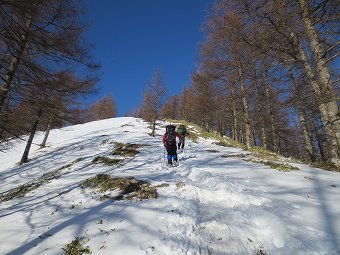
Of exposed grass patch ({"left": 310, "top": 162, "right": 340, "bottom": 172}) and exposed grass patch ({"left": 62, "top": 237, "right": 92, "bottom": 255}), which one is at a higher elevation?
exposed grass patch ({"left": 310, "top": 162, "right": 340, "bottom": 172})

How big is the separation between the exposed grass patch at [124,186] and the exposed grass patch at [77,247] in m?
1.92

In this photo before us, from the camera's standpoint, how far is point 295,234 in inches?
156

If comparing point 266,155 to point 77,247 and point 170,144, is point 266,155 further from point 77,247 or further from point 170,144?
point 77,247

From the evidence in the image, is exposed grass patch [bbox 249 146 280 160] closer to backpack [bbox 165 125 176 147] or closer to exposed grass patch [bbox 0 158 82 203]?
backpack [bbox 165 125 176 147]

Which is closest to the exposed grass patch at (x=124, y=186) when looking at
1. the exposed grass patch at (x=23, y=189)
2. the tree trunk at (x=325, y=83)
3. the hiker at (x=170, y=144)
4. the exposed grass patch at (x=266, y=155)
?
the hiker at (x=170, y=144)

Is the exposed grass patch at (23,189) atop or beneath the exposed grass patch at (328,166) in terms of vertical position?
beneath

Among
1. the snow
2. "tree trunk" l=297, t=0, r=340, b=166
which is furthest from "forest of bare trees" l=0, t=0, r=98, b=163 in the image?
"tree trunk" l=297, t=0, r=340, b=166

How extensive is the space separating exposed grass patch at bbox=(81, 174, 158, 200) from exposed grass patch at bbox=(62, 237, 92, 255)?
1920 millimetres

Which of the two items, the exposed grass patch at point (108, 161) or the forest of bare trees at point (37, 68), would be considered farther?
the exposed grass patch at point (108, 161)

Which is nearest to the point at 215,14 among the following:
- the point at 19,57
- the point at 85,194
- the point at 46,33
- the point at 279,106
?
the point at 279,106

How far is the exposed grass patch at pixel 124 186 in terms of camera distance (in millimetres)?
6557

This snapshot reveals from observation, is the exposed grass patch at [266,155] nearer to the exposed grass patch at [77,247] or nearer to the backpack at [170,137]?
the backpack at [170,137]

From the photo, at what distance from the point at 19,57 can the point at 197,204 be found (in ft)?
19.7

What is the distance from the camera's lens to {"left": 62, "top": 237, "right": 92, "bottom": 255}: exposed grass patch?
169 inches
